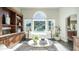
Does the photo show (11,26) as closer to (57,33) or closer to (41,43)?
(41,43)

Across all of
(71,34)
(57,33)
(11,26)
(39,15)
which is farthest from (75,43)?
(11,26)

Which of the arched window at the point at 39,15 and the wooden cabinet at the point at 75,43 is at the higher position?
the arched window at the point at 39,15

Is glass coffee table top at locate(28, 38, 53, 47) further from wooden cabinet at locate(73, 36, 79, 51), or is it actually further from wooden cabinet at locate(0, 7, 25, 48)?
wooden cabinet at locate(73, 36, 79, 51)

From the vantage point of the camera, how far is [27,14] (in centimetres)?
120

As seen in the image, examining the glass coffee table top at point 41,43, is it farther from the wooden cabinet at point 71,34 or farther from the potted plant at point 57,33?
the wooden cabinet at point 71,34

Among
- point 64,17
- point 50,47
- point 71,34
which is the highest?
point 64,17

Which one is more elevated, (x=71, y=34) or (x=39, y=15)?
(x=39, y=15)

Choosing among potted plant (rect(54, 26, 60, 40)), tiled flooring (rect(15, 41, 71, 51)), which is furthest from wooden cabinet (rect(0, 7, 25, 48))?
potted plant (rect(54, 26, 60, 40))

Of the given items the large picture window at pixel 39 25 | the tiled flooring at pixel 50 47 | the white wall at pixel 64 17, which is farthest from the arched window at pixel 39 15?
the tiled flooring at pixel 50 47

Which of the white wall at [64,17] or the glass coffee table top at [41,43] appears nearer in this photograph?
the white wall at [64,17]

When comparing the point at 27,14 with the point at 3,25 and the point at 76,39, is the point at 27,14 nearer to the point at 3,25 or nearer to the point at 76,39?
the point at 3,25

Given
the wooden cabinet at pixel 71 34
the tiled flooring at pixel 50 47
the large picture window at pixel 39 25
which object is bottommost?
the tiled flooring at pixel 50 47
